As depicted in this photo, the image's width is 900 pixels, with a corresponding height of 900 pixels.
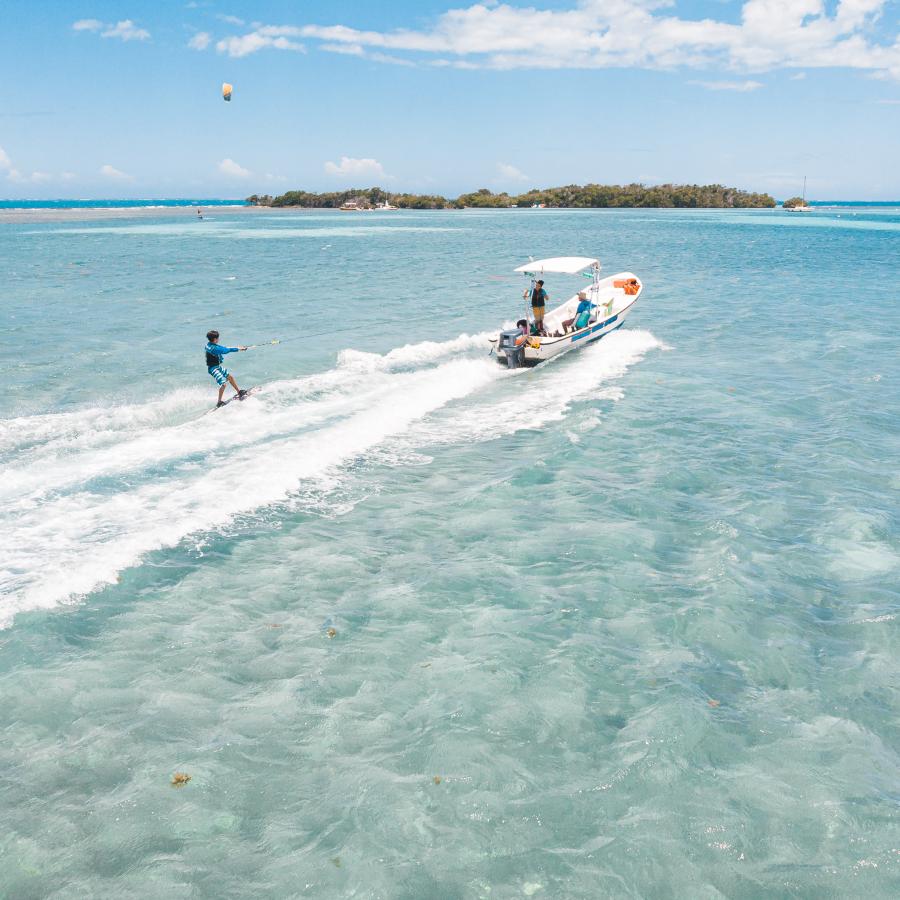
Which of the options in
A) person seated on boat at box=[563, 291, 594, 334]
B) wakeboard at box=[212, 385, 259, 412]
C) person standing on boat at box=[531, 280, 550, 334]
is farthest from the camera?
person seated on boat at box=[563, 291, 594, 334]

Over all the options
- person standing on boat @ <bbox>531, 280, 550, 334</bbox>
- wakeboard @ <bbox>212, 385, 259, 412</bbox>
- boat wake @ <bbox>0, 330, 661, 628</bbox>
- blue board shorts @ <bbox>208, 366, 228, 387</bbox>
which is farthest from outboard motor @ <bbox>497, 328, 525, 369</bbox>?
blue board shorts @ <bbox>208, 366, 228, 387</bbox>

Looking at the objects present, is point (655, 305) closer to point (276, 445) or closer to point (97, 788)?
point (276, 445)

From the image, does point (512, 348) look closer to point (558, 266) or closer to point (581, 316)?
point (581, 316)

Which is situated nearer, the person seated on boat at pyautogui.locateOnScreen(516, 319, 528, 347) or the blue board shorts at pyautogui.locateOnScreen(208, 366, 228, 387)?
the blue board shorts at pyautogui.locateOnScreen(208, 366, 228, 387)

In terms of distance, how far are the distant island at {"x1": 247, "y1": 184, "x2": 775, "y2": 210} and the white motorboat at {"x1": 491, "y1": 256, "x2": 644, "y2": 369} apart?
162 metres

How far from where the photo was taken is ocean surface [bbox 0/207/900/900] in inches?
219

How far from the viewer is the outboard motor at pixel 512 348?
20938 mm

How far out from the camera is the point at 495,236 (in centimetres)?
8394

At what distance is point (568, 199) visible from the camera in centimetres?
19175

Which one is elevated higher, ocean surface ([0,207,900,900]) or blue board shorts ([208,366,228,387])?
blue board shorts ([208,366,228,387])

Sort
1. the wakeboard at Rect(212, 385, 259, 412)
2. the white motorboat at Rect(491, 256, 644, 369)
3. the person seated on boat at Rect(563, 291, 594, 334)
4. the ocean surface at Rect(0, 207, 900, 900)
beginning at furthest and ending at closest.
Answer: the person seated on boat at Rect(563, 291, 594, 334) → the white motorboat at Rect(491, 256, 644, 369) → the wakeboard at Rect(212, 385, 259, 412) → the ocean surface at Rect(0, 207, 900, 900)

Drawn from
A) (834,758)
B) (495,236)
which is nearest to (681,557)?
→ (834,758)

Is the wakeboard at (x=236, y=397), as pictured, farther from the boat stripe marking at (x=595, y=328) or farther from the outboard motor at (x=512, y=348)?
the boat stripe marking at (x=595, y=328)

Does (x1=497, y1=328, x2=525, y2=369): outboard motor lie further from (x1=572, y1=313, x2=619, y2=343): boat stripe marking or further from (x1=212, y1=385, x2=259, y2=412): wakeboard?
(x1=212, y1=385, x2=259, y2=412): wakeboard
